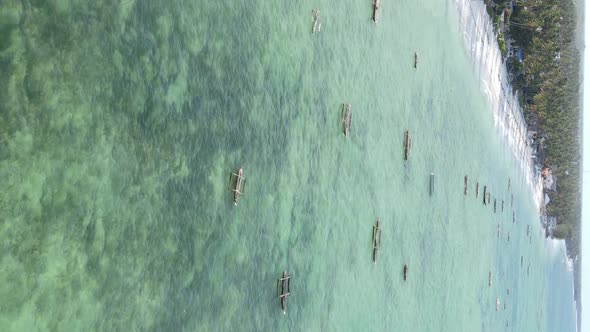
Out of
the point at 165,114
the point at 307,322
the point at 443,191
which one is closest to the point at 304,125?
the point at 307,322

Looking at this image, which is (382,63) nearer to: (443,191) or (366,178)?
(366,178)

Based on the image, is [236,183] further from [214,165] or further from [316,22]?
[316,22]

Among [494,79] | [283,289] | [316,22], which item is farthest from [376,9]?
[494,79]

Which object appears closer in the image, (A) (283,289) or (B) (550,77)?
(A) (283,289)

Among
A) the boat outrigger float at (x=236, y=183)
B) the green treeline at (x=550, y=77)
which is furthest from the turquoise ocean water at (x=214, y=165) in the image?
the green treeline at (x=550, y=77)

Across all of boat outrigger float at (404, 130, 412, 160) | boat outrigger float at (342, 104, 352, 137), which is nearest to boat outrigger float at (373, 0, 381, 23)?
boat outrigger float at (342, 104, 352, 137)
